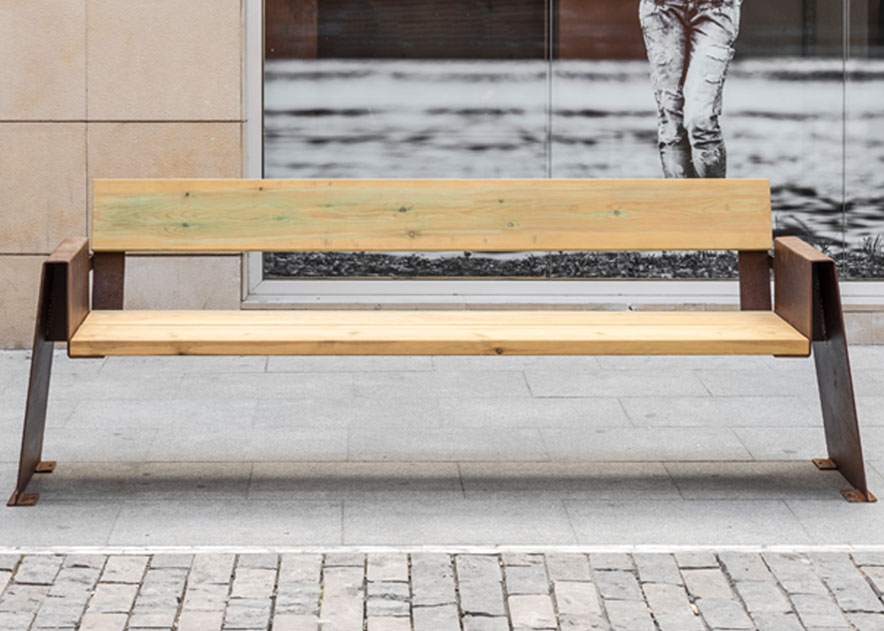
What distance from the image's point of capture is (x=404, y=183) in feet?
18.3

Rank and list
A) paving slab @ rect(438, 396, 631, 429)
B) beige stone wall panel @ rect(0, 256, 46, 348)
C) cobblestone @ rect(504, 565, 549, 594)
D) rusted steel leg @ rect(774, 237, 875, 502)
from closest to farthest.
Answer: cobblestone @ rect(504, 565, 549, 594), rusted steel leg @ rect(774, 237, 875, 502), paving slab @ rect(438, 396, 631, 429), beige stone wall panel @ rect(0, 256, 46, 348)

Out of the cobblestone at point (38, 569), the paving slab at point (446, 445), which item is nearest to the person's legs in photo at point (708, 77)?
the paving slab at point (446, 445)

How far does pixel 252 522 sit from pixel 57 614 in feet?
2.96

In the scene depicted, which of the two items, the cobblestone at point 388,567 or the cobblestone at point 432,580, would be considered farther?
the cobblestone at point 388,567

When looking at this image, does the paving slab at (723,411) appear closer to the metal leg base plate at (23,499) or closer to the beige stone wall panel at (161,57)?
the metal leg base plate at (23,499)

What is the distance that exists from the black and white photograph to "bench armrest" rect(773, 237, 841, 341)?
3137mm

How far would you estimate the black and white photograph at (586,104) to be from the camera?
27.2 ft

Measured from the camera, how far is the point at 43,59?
7.77m

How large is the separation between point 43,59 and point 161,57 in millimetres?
633

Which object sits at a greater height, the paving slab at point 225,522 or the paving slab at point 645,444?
the paving slab at point 645,444

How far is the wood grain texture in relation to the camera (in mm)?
4852

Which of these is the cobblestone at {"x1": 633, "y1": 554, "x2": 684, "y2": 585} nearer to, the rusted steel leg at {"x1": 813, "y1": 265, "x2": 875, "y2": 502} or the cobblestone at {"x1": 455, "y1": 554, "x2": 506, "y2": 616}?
the cobblestone at {"x1": 455, "y1": 554, "x2": 506, "y2": 616}

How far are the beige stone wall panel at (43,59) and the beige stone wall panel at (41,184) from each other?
0.29 feet

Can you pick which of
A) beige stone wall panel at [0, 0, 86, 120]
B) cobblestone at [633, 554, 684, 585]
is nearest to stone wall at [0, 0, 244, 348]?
beige stone wall panel at [0, 0, 86, 120]
